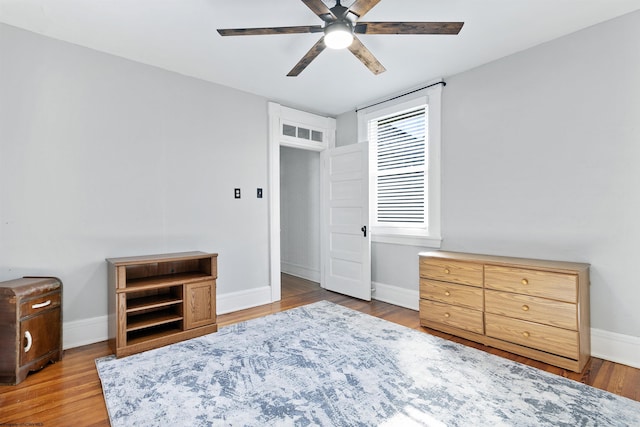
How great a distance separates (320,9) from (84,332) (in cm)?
325

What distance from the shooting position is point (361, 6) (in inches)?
72.1

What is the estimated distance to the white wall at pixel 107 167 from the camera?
8.30 feet

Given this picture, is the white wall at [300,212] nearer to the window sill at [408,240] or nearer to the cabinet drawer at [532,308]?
the window sill at [408,240]

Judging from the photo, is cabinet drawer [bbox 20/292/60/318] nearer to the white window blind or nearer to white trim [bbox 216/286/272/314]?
white trim [bbox 216/286/272/314]

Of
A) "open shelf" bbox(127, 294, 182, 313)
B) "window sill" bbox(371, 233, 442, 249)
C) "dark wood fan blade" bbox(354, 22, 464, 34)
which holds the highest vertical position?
"dark wood fan blade" bbox(354, 22, 464, 34)

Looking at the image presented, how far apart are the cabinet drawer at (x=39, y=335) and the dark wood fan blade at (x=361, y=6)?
119 inches

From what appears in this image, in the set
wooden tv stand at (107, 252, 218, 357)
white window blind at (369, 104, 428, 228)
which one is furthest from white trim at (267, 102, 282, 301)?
white window blind at (369, 104, 428, 228)

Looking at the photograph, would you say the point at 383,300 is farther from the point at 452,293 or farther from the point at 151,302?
the point at 151,302

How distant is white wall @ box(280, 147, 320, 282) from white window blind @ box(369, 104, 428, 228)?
4.07ft

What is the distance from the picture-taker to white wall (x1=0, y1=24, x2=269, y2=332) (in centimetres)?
253

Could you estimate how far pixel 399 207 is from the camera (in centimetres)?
397

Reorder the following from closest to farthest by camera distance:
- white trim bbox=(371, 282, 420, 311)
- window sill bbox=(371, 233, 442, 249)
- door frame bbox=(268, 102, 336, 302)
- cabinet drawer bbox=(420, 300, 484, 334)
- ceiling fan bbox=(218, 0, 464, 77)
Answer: ceiling fan bbox=(218, 0, 464, 77)
cabinet drawer bbox=(420, 300, 484, 334)
window sill bbox=(371, 233, 442, 249)
white trim bbox=(371, 282, 420, 311)
door frame bbox=(268, 102, 336, 302)

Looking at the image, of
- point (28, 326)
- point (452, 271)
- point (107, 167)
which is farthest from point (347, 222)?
point (28, 326)

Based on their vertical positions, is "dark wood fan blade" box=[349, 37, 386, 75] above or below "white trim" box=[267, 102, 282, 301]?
above
